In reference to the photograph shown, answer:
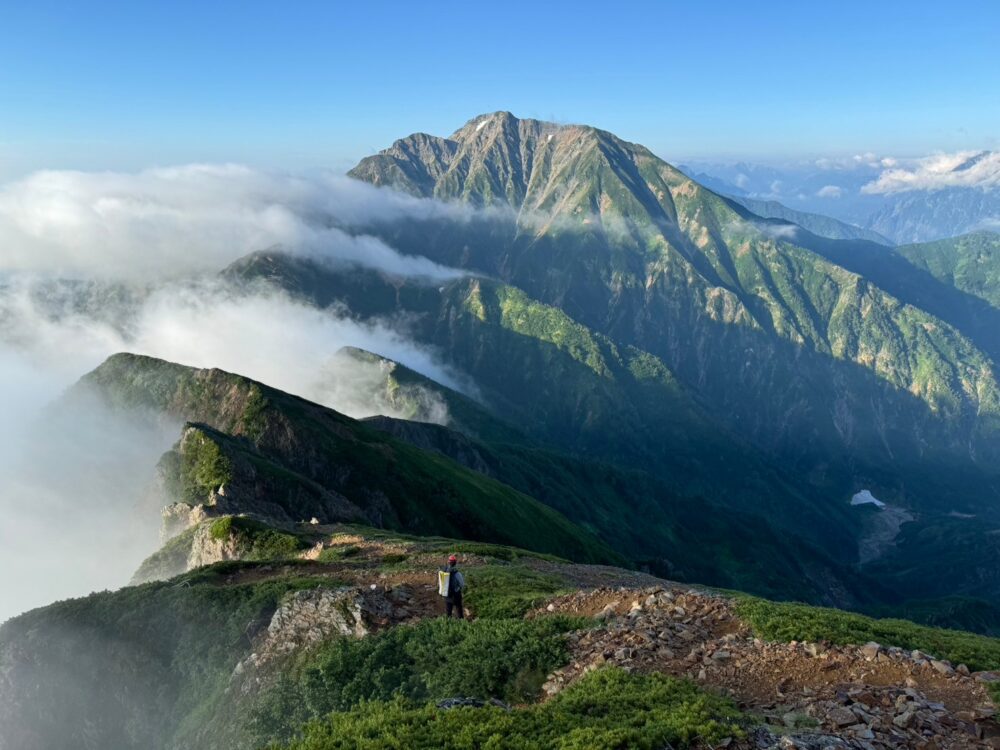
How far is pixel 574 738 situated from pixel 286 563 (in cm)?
4276

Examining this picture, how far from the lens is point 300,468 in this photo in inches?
5925

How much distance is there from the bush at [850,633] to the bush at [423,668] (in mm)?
8721

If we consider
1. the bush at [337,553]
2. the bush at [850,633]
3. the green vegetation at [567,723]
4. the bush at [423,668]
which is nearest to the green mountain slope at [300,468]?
the bush at [337,553]

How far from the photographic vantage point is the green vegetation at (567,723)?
769 inches

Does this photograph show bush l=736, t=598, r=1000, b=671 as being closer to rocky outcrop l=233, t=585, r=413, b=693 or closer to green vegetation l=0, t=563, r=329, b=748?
rocky outcrop l=233, t=585, r=413, b=693

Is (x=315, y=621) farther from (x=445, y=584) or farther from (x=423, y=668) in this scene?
(x=423, y=668)

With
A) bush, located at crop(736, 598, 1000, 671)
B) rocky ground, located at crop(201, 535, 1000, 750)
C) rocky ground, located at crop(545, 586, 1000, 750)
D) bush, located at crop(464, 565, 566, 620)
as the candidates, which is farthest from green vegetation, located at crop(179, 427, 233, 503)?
bush, located at crop(736, 598, 1000, 671)

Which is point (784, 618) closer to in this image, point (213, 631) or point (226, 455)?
point (213, 631)

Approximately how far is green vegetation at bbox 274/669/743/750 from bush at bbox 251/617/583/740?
440 centimetres

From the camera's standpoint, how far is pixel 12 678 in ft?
137

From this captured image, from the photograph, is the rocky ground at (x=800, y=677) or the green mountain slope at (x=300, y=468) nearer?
the rocky ground at (x=800, y=677)

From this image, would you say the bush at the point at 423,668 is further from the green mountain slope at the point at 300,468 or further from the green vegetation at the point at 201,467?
the green vegetation at the point at 201,467

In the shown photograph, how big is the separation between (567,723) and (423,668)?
1121 centimetres

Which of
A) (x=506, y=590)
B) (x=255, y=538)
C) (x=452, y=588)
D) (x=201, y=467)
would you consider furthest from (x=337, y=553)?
(x=201, y=467)
